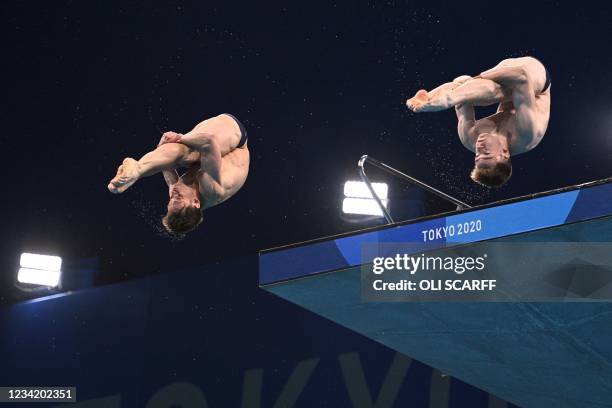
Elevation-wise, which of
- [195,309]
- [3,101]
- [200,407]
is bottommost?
[200,407]

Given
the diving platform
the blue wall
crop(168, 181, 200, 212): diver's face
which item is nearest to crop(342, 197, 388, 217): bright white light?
the blue wall

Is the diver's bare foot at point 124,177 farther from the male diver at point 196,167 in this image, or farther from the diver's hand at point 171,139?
the diver's hand at point 171,139

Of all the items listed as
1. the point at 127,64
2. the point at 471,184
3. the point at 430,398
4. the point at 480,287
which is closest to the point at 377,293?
the point at 480,287

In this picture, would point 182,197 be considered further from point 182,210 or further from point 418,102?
point 418,102

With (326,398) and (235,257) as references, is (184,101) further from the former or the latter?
(326,398)

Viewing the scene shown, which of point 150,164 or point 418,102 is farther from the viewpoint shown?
point 150,164

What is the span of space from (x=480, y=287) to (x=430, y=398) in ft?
9.64

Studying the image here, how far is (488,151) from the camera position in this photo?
5.23 m

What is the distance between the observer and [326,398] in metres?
8.66

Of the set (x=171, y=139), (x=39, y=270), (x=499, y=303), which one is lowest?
(x=499, y=303)

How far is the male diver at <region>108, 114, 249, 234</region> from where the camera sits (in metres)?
5.16

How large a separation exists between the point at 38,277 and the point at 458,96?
18.3 feet

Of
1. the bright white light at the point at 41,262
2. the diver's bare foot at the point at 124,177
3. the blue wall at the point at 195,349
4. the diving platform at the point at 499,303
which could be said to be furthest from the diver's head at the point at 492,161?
the bright white light at the point at 41,262

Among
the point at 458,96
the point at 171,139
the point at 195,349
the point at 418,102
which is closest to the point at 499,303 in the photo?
the point at 458,96
